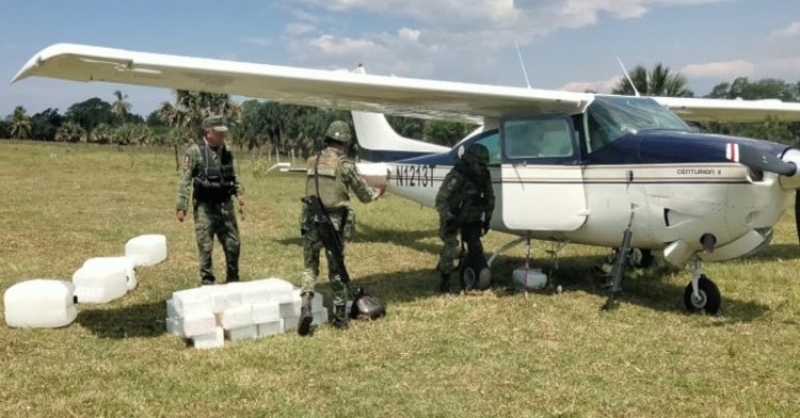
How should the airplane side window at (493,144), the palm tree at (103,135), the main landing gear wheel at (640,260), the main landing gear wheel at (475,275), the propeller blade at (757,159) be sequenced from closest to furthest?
the propeller blade at (757,159) < the main landing gear wheel at (475,275) < the airplane side window at (493,144) < the main landing gear wheel at (640,260) < the palm tree at (103,135)

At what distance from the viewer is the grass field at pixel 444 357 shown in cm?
442

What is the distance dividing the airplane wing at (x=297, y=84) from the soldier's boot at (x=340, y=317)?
2303 millimetres

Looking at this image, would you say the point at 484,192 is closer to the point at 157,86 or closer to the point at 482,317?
the point at 482,317

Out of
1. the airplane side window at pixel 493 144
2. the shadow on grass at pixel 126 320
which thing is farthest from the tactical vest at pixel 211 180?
the airplane side window at pixel 493 144

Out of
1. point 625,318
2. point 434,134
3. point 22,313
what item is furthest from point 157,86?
point 434,134

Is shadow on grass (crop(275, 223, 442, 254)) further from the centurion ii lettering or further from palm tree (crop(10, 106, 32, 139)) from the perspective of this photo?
palm tree (crop(10, 106, 32, 139))

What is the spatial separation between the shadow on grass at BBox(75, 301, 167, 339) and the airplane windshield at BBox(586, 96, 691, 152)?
4.91m

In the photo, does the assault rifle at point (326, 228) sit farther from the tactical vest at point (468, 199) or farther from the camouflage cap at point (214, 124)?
the tactical vest at point (468, 199)

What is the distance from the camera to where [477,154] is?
27.0 feet

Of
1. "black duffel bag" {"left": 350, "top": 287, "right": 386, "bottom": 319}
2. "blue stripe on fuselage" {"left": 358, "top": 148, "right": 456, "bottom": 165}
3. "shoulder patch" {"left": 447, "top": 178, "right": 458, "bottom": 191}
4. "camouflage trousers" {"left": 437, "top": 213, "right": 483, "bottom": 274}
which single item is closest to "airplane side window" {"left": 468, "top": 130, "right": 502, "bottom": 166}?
"shoulder patch" {"left": 447, "top": 178, "right": 458, "bottom": 191}

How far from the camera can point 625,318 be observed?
6750mm

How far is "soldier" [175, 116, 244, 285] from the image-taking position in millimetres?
7168

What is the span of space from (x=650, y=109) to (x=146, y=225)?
34.3ft

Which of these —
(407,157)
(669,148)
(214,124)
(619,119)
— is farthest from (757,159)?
(407,157)
